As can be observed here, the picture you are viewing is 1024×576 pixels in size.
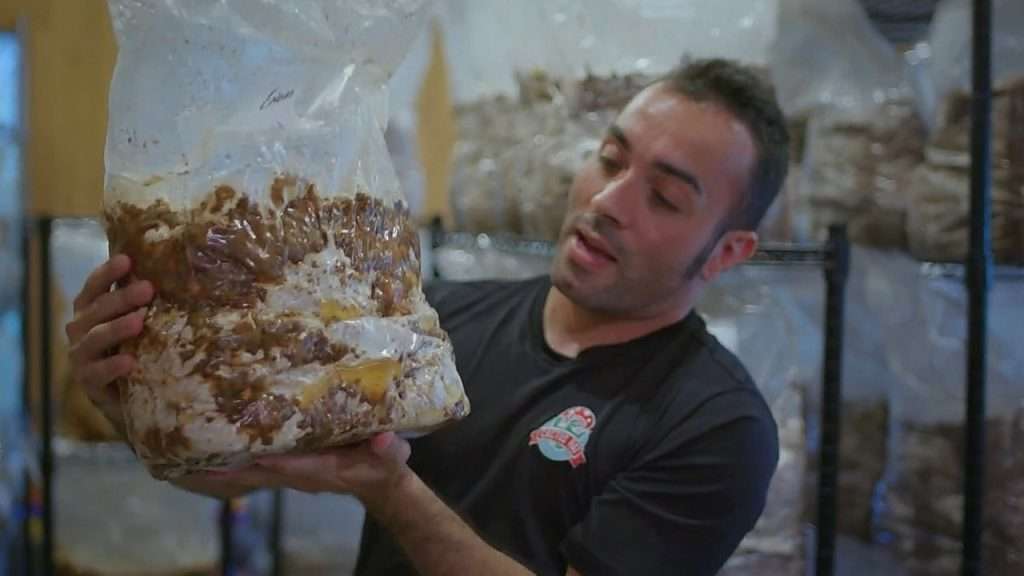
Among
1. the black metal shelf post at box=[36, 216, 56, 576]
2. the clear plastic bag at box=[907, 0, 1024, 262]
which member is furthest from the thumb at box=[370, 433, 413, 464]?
the black metal shelf post at box=[36, 216, 56, 576]

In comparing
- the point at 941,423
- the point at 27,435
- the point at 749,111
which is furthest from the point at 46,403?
the point at 941,423

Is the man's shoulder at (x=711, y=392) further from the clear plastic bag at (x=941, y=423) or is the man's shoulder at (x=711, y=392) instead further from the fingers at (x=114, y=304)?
the fingers at (x=114, y=304)

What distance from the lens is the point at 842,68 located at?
1271mm

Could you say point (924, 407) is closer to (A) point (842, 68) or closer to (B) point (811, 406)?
(B) point (811, 406)

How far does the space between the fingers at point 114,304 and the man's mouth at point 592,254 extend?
46 cm

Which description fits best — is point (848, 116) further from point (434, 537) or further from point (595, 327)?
point (434, 537)

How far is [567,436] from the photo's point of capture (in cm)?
96

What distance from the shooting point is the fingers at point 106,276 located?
2.23 ft

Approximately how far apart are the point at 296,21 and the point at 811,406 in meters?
0.86

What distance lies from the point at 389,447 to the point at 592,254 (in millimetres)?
371

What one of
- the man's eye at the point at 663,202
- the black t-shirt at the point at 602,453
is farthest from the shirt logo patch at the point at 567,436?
the man's eye at the point at 663,202

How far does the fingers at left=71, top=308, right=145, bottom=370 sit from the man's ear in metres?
0.60

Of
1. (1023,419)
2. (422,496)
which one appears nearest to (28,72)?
(422,496)

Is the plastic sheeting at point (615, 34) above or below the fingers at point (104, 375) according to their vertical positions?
above
